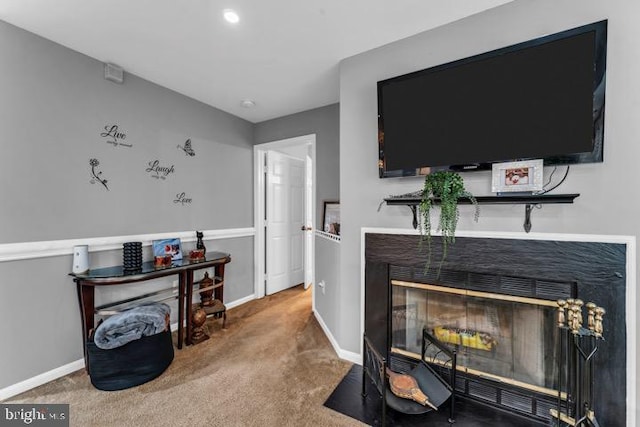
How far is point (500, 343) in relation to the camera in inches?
67.6

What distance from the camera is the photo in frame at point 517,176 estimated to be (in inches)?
58.5

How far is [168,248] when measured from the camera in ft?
8.48

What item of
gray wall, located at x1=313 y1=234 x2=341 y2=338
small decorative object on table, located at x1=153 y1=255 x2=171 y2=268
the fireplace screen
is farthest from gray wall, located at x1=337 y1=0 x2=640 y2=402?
small decorative object on table, located at x1=153 y1=255 x2=171 y2=268

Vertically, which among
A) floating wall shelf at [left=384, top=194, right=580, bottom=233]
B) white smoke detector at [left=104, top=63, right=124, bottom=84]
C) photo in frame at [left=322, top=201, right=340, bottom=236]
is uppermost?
white smoke detector at [left=104, top=63, right=124, bottom=84]

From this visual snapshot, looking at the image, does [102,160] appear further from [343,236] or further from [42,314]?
[343,236]

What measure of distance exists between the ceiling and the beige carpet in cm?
246

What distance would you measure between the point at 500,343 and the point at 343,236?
49.0 inches

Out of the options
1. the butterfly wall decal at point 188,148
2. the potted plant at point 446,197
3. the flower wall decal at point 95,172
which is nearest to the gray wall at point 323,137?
the butterfly wall decal at point 188,148

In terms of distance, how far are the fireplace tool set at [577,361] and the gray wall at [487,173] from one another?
1.42 feet

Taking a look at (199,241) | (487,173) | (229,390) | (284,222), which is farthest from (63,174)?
(487,173)

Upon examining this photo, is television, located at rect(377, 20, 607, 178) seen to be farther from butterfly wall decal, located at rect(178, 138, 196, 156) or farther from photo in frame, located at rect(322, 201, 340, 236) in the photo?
butterfly wall decal, located at rect(178, 138, 196, 156)

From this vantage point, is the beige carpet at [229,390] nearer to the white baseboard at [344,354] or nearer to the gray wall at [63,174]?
the white baseboard at [344,354]

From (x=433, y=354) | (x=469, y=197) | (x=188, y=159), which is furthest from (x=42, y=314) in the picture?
(x=469, y=197)

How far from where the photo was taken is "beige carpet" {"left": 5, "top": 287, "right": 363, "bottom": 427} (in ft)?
5.36
